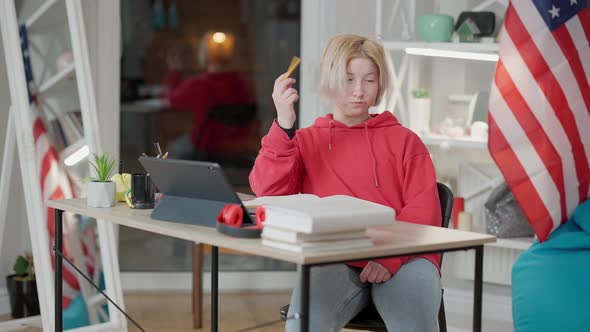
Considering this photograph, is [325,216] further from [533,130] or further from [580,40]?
[580,40]

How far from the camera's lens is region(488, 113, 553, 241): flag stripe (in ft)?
8.82

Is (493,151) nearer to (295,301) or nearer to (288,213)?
(295,301)

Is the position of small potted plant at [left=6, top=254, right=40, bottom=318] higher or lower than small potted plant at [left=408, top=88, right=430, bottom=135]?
lower

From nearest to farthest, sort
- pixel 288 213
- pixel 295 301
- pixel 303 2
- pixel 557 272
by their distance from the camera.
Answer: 1. pixel 288 213
2. pixel 295 301
3. pixel 557 272
4. pixel 303 2

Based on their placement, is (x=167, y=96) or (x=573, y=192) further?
(x=167, y=96)

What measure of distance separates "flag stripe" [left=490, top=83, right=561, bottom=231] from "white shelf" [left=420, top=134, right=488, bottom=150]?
95 centimetres

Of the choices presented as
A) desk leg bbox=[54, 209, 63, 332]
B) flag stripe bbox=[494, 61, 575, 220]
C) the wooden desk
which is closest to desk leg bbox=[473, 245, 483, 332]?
the wooden desk

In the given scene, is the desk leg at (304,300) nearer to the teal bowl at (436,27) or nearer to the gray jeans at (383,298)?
the gray jeans at (383,298)

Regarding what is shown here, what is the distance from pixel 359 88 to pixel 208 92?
80.2 inches

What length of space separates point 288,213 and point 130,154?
2602 mm

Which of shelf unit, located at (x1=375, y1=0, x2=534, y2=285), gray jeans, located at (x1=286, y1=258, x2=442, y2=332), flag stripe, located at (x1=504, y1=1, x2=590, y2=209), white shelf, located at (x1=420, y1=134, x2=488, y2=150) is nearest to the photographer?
gray jeans, located at (x1=286, y1=258, x2=442, y2=332)

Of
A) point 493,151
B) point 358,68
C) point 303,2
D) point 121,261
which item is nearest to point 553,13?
point 493,151

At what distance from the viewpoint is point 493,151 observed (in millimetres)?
2705

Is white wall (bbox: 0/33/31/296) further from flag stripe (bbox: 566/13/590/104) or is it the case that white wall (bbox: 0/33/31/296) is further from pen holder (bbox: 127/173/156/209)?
flag stripe (bbox: 566/13/590/104)
